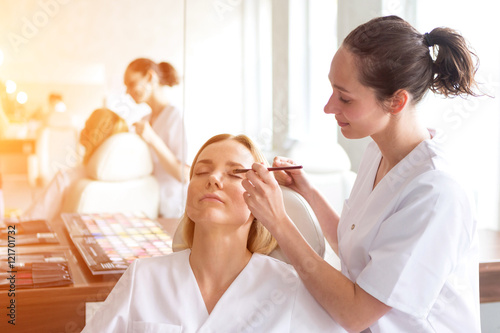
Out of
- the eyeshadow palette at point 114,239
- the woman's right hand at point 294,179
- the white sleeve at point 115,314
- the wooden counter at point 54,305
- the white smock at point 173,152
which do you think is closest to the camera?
the white sleeve at point 115,314

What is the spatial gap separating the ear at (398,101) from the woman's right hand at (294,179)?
1.42ft

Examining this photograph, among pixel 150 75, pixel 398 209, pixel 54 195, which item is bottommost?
pixel 54 195

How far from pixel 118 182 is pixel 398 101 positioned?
1261 millimetres

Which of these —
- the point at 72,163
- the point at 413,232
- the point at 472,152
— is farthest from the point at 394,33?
the point at 72,163

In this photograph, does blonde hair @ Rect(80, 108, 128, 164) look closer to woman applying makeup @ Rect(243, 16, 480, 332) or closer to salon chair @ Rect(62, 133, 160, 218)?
salon chair @ Rect(62, 133, 160, 218)

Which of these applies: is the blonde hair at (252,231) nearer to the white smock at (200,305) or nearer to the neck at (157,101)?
the white smock at (200,305)

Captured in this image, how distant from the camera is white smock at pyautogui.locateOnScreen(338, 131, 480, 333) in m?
1.18

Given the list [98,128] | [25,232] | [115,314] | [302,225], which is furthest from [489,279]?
[25,232]

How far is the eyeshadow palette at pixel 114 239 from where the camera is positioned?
1.76 meters

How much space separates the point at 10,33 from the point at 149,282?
3.86 ft

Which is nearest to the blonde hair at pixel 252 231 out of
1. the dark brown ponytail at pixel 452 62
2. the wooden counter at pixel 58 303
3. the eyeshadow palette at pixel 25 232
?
the wooden counter at pixel 58 303

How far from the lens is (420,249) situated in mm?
1177

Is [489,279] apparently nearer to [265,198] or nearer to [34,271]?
[265,198]

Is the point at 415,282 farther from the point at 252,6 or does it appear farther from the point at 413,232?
the point at 252,6
